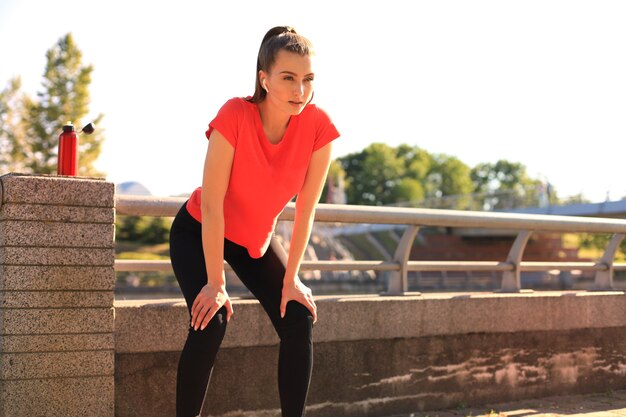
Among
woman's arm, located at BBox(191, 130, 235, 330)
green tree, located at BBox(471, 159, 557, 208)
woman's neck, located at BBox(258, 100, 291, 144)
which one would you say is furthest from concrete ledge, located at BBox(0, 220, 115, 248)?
green tree, located at BBox(471, 159, 557, 208)

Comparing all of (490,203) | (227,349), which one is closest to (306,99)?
(227,349)

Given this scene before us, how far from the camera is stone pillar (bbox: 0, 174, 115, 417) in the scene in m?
3.56

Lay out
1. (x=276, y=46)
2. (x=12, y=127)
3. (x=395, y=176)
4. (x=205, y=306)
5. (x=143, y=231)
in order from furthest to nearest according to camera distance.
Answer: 1. (x=395, y=176)
2. (x=143, y=231)
3. (x=12, y=127)
4. (x=276, y=46)
5. (x=205, y=306)

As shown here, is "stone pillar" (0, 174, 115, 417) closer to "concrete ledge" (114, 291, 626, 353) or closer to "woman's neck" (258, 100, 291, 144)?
"concrete ledge" (114, 291, 626, 353)

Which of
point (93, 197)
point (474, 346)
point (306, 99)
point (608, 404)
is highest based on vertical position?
point (306, 99)

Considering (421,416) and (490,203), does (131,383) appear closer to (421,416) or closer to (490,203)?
(421,416)

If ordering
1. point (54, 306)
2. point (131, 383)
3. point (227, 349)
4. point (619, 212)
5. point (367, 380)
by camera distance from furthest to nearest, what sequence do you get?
point (619, 212) → point (367, 380) → point (227, 349) → point (131, 383) → point (54, 306)

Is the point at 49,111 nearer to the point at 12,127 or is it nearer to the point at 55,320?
the point at 12,127

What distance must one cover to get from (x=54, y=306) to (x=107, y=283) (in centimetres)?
25

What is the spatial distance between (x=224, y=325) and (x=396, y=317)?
2.26 m

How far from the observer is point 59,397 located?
12.0ft

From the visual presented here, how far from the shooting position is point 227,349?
4410 mm

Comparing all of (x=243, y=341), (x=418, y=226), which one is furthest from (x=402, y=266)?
(x=243, y=341)

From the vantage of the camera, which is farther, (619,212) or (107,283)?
(619,212)
